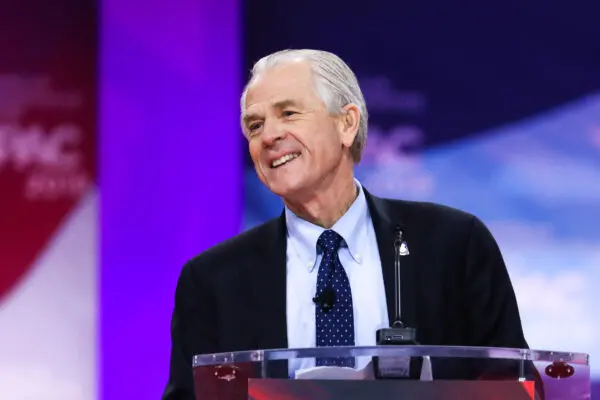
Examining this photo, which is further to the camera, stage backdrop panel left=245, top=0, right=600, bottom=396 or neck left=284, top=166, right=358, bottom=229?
stage backdrop panel left=245, top=0, right=600, bottom=396

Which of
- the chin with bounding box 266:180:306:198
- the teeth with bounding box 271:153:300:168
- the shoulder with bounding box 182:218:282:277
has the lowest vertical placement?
the shoulder with bounding box 182:218:282:277

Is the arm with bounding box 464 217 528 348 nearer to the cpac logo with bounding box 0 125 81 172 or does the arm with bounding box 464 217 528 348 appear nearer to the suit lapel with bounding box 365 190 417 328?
the suit lapel with bounding box 365 190 417 328

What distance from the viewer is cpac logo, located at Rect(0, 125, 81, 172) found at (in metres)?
4.04

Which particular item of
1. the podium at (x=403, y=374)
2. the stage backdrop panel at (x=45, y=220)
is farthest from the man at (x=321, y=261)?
the stage backdrop panel at (x=45, y=220)

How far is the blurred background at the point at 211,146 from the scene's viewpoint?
400 centimetres

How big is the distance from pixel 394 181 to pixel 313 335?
1.99 metres

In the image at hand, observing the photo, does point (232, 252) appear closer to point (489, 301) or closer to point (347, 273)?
point (347, 273)

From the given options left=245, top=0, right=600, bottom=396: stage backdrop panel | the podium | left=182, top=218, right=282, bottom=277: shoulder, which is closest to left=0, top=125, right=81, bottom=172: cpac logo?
left=245, top=0, right=600, bottom=396: stage backdrop panel

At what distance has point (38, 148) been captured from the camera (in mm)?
4055

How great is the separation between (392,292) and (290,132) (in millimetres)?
→ 384

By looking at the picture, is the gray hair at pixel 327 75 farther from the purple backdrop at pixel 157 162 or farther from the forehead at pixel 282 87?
the purple backdrop at pixel 157 162

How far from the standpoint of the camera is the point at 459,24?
4.15 m

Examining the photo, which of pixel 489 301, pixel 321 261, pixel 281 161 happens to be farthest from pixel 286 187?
pixel 489 301

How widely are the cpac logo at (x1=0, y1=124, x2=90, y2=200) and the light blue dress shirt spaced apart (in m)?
1.93
